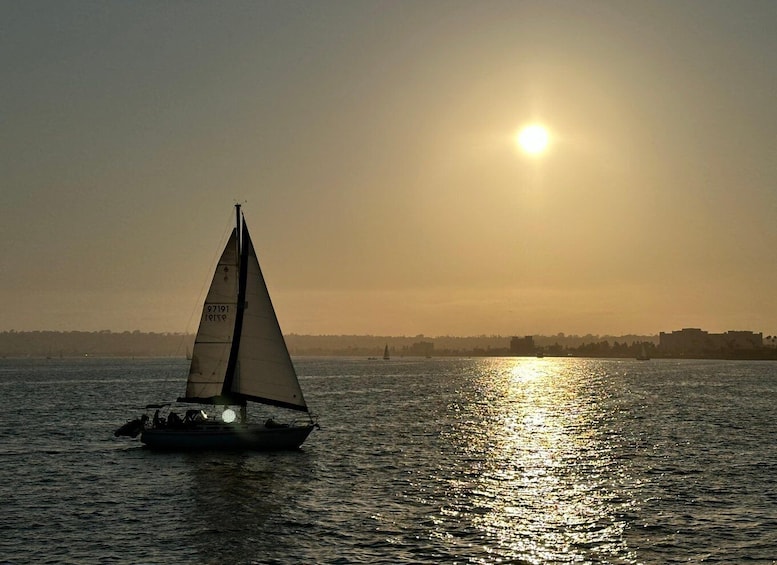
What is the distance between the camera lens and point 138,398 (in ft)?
426

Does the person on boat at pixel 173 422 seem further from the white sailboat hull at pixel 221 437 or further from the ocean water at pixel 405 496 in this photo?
the ocean water at pixel 405 496

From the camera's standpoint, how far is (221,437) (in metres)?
56.4

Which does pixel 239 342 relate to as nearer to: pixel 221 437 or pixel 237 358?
pixel 237 358

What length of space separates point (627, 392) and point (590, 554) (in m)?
126

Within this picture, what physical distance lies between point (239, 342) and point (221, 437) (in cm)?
686

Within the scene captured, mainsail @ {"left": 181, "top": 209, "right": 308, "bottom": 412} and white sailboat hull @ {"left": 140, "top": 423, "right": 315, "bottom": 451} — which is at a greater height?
mainsail @ {"left": 181, "top": 209, "right": 308, "bottom": 412}

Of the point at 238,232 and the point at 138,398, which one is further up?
the point at 238,232

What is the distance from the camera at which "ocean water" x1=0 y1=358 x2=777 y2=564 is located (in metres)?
32.8

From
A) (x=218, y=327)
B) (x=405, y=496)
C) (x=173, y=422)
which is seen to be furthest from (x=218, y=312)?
(x=405, y=496)

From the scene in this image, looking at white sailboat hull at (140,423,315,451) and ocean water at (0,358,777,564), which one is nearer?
ocean water at (0,358,777,564)

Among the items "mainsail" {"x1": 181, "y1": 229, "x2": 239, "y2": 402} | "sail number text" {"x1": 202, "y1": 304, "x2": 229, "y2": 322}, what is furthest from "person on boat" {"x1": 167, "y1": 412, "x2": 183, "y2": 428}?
"sail number text" {"x1": 202, "y1": 304, "x2": 229, "y2": 322}

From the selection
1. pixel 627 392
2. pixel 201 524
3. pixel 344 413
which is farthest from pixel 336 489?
pixel 627 392

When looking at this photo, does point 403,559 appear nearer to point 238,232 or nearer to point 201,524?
point 201,524

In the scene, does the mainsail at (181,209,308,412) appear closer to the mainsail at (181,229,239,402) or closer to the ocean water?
the mainsail at (181,229,239,402)
